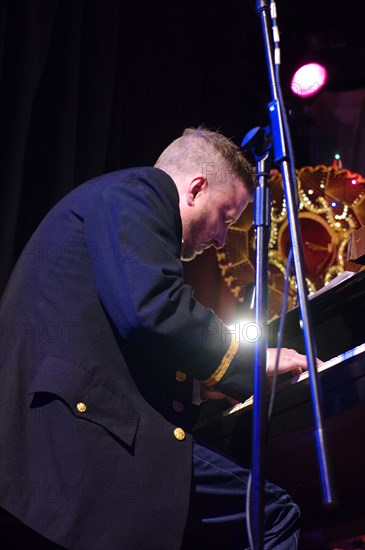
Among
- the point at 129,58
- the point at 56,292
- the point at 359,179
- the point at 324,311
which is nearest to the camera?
the point at 56,292

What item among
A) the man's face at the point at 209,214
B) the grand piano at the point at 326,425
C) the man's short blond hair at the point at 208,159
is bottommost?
the grand piano at the point at 326,425

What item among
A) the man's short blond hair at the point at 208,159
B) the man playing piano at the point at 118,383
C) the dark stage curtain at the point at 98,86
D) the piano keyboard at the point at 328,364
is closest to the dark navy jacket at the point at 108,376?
the man playing piano at the point at 118,383

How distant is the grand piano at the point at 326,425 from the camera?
6.48 ft

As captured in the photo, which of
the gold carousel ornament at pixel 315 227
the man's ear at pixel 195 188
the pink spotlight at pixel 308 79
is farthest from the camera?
the gold carousel ornament at pixel 315 227

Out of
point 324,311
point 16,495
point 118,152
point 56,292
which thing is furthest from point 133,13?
point 16,495

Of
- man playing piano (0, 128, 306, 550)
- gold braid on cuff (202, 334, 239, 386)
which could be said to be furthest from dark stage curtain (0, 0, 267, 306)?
gold braid on cuff (202, 334, 239, 386)

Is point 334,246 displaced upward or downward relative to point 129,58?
downward

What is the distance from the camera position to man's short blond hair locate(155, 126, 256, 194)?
7.89 feet

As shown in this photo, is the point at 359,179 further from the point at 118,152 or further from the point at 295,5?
the point at 118,152

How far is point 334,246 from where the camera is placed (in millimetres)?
5680

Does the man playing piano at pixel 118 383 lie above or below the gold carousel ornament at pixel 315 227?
below

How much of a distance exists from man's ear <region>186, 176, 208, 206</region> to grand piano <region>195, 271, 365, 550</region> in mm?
586

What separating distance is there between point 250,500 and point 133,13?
153 inches

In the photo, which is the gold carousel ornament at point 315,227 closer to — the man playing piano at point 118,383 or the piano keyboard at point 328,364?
the piano keyboard at point 328,364
